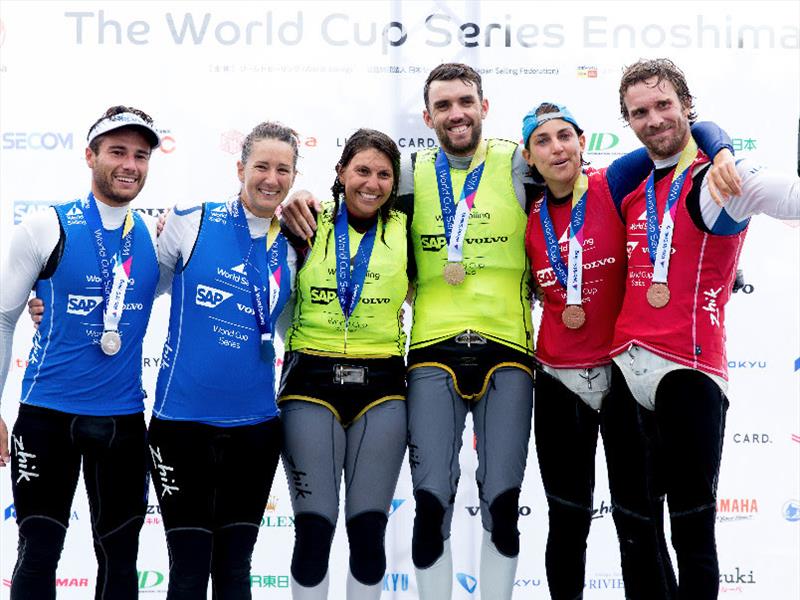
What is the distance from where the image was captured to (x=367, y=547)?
2.46 metres

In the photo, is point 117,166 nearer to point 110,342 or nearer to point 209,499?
point 110,342

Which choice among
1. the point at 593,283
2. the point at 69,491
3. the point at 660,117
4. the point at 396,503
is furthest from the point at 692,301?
the point at 396,503

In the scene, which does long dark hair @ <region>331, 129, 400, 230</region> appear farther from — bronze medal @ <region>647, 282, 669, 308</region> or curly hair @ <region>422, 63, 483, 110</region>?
bronze medal @ <region>647, 282, 669, 308</region>

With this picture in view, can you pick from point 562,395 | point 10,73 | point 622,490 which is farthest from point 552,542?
point 10,73

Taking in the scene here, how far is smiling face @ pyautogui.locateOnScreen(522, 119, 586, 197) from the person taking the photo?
258 centimetres

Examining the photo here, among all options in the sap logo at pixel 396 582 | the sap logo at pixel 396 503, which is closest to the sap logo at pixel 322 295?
the sap logo at pixel 396 503

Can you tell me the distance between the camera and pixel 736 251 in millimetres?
2377

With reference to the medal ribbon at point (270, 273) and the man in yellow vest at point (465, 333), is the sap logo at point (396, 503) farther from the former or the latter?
the medal ribbon at point (270, 273)

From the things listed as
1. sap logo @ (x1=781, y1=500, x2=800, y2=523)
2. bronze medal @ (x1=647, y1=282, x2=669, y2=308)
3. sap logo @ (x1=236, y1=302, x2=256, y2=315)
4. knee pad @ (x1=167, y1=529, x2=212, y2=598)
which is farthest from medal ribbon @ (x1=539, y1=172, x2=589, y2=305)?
sap logo @ (x1=781, y1=500, x2=800, y2=523)

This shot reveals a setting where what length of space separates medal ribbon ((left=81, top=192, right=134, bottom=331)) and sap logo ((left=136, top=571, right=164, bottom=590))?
1977 millimetres

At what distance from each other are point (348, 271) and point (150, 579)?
218 cm

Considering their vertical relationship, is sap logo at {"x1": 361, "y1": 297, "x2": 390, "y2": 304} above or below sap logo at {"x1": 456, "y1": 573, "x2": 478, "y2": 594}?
above

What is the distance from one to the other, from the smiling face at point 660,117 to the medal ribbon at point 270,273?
1.10 m

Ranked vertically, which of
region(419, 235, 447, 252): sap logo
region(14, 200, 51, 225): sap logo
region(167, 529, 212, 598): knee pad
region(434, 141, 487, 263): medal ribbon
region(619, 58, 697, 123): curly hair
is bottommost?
region(167, 529, 212, 598): knee pad
